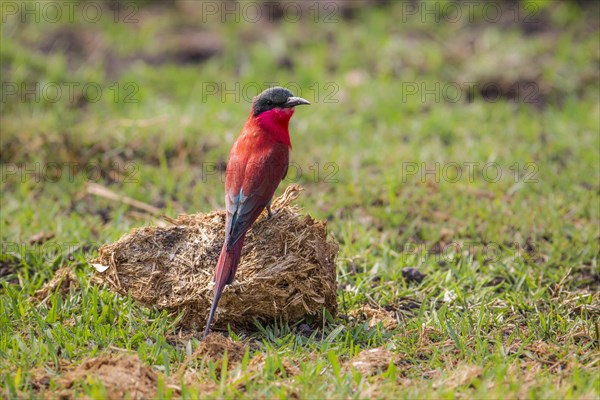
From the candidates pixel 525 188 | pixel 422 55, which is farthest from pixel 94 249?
pixel 422 55

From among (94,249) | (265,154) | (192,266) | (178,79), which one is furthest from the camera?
(178,79)

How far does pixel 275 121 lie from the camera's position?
5.01 metres

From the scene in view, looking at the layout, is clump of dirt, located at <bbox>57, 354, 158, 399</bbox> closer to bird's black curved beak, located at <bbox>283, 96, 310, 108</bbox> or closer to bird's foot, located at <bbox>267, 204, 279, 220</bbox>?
bird's foot, located at <bbox>267, 204, 279, 220</bbox>

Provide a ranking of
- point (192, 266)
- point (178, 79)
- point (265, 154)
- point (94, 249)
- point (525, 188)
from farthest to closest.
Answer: point (178, 79)
point (525, 188)
point (94, 249)
point (265, 154)
point (192, 266)

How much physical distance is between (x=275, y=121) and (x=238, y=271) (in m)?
1.04

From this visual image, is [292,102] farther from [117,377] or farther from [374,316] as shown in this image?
[117,377]

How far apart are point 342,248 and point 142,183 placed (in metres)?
1.93

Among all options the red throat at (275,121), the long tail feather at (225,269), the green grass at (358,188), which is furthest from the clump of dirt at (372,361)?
the red throat at (275,121)

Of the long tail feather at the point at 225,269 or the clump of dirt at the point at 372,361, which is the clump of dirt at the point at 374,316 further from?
the long tail feather at the point at 225,269

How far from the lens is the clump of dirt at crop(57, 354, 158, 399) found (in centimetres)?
363

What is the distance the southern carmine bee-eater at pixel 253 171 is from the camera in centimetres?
426

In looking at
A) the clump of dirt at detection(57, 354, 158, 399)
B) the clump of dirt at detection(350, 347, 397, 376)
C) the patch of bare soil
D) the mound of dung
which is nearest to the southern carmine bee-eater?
the mound of dung

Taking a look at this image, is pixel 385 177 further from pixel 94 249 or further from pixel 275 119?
pixel 94 249

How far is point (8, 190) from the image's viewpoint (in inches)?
258
